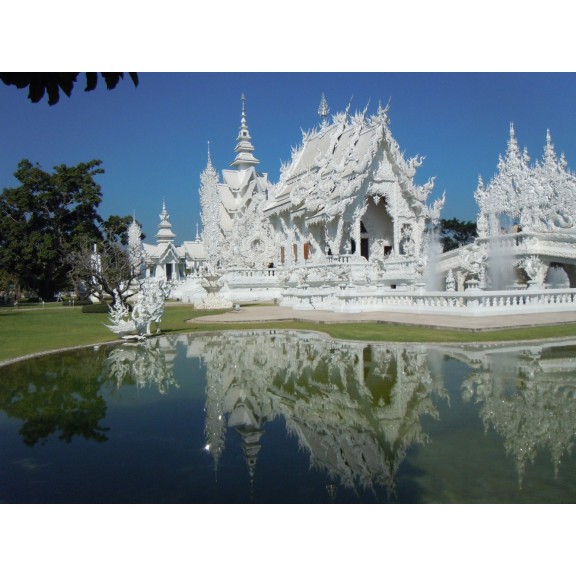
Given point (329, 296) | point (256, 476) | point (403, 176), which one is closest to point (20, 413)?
point (256, 476)

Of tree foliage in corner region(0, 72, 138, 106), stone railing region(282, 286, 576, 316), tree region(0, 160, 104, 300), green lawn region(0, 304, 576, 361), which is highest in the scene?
tree region(0, 160, 104, 300)

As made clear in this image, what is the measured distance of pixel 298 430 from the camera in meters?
4.94

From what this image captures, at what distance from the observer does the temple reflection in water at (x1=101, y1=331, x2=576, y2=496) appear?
14.1 ft

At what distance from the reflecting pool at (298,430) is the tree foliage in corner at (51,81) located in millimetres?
2886

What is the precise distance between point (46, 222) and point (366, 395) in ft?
129

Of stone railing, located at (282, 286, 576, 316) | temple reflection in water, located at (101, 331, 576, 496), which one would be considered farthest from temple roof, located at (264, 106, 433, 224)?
temple reflection in water, located at (101, 331, 576, 496)

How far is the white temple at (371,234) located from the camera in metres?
21.0

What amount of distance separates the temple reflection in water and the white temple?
A: 7.20 meters

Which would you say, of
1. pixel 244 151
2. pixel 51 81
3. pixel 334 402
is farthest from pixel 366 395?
pixel 244 151

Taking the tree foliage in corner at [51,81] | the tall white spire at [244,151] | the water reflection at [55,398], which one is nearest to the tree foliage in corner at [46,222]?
the tall white spire at [244,151]

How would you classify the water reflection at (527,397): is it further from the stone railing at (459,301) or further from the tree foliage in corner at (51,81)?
the stone railing at (459,301)

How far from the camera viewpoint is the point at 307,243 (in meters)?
27.9

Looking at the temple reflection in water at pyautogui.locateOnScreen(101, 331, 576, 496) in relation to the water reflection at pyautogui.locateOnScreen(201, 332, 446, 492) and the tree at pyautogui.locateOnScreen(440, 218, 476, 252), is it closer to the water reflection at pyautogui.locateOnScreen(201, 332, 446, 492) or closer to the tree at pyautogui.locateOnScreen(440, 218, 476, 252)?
the water reflection at pyautogui.locateOnScreen(201, 332, 446, 492)

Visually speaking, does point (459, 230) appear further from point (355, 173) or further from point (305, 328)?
point (305, 328)
